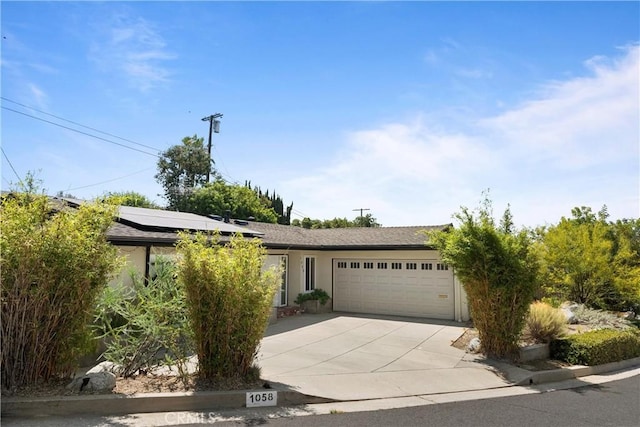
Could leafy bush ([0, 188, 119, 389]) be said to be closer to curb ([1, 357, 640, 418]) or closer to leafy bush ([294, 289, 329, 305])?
curb ([1, 357, 640, 418])

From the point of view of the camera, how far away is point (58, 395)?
534 cm

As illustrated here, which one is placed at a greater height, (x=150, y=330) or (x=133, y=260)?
(x=133, y=260)

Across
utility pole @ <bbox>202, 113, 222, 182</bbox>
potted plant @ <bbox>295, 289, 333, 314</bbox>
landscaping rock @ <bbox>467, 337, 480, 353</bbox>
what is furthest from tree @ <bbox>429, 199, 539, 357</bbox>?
utility pole @ <bbox>202, 113, 222, 182</bbox>

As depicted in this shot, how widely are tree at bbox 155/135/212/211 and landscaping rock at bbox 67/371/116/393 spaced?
103ft

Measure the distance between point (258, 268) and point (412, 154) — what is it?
9.25m

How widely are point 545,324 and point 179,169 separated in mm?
32645

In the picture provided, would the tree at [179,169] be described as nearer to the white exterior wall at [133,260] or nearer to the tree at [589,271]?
the white exterior wall at [133,260]

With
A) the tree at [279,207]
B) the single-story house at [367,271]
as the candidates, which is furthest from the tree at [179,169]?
the single-story house at [367,271]

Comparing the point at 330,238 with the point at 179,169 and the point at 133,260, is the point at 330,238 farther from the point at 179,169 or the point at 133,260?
the point at 179,169

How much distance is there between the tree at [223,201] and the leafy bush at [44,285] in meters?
25.4

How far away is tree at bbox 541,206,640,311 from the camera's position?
1387cm

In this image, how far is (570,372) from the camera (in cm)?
851

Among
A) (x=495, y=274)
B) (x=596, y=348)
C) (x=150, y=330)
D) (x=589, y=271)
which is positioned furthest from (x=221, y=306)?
(x=589, y=271)

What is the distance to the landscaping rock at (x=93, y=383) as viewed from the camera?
5.55m
